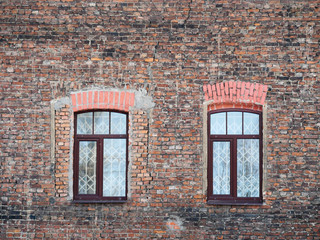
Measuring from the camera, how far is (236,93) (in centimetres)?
747

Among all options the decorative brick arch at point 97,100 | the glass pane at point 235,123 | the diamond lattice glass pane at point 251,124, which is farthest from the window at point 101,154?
the diamond lattice glass pane at point 251,124

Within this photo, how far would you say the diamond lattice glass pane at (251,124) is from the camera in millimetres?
7598

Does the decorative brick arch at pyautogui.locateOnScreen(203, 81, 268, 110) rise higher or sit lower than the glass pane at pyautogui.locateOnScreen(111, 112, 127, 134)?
higher

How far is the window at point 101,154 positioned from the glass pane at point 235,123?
206cm

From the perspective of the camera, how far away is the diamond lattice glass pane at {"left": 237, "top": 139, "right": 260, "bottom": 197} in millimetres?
7566

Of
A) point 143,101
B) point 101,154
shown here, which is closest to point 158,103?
point 143,101

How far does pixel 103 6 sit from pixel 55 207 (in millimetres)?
4008

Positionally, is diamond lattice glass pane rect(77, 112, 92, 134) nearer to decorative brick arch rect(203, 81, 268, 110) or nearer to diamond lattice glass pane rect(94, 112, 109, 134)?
diamond lattice glass pane rect(94, 112, 109, 134)

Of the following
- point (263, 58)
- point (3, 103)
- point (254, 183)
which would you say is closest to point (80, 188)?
point (3, 103)

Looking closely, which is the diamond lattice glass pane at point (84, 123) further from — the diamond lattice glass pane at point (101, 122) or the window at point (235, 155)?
the window at point (235, 155)

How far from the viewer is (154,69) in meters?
7.52

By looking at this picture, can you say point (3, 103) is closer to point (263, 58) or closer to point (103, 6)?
point (103, 6)

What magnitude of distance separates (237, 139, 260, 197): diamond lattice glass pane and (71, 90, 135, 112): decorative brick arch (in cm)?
236

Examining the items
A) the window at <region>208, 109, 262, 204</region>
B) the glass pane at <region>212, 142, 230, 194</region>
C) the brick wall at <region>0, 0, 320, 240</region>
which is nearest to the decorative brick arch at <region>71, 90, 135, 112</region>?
the brick wall at <region>0, 0, 320, 240</region>
